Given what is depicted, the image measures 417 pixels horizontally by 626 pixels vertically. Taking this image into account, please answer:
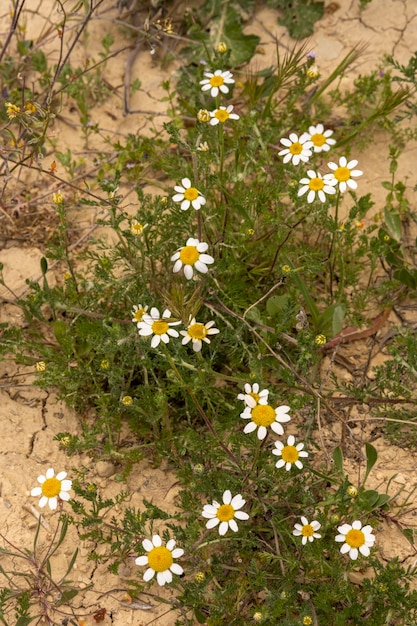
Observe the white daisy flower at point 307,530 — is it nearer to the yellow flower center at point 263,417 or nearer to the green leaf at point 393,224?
the yellow flower center at point 263,417

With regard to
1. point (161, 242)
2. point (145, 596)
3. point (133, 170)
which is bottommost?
point (145, 596)

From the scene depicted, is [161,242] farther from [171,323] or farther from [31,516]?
[31,516]

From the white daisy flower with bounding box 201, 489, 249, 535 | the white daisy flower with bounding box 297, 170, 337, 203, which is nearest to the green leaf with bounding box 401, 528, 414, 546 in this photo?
the white daisy flower with bounding box 201, 489, 249, 535

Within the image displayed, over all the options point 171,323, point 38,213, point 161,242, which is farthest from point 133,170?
point 171,323

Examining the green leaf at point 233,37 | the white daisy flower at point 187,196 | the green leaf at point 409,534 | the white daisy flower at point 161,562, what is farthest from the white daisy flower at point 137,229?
the green leaf at point 233,37

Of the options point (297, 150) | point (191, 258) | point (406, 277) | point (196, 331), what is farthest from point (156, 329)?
point (406, 277)
